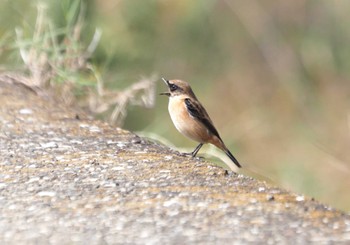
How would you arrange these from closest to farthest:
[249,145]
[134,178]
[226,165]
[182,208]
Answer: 1. [182,208]
2. [134,178]
3. [226,165]
4. [249,145]

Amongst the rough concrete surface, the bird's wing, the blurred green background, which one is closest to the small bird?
the bird's wing

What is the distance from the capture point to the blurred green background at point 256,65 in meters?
9.88

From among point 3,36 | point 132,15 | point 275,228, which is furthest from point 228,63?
point 275,228

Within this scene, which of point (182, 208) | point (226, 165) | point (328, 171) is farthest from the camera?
point (328, 171)

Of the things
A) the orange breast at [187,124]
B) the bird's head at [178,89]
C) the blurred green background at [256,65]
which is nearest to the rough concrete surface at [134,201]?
the orange breast at [187,124]

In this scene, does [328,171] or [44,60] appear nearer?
[44,60]

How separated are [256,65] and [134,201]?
6.67m

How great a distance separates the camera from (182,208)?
14.5 feet

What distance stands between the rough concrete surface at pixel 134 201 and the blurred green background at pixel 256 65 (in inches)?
161

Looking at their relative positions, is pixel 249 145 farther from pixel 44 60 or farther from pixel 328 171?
pixel 44 60

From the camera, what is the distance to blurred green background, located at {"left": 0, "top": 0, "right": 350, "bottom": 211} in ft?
32.4

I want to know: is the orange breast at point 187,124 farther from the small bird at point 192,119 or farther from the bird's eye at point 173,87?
the bird's eye at point 173,87

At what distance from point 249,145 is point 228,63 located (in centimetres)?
96

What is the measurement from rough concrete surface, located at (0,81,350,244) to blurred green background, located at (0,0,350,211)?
409 centimetres
